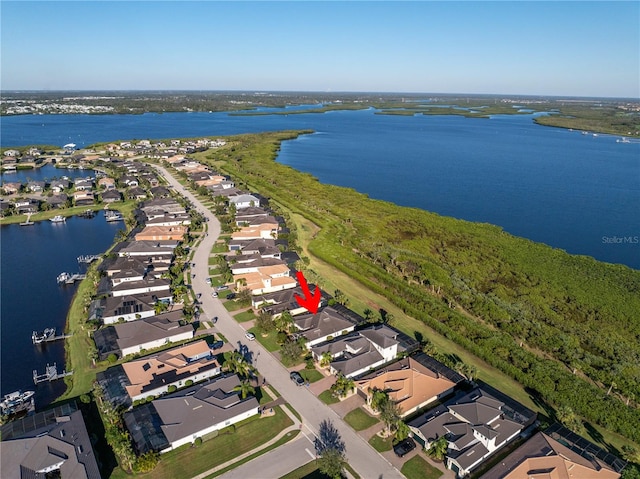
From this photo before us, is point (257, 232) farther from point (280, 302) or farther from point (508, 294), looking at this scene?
point (508, 294)

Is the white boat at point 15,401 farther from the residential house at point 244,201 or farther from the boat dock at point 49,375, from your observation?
the residential house at point 244,201

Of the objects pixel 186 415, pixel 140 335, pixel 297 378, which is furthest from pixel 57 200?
pixel 297 378

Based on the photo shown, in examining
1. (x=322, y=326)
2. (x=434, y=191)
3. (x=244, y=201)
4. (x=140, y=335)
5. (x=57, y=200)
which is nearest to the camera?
(x=140, y=335)

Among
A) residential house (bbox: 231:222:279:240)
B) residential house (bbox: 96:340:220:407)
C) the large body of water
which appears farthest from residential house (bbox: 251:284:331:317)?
the large body of water

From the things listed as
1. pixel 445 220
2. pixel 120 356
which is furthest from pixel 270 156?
pixel 120 356

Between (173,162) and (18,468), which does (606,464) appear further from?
(173,162)

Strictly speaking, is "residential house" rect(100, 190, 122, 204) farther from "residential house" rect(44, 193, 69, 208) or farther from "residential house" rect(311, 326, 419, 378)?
"residential house" rect(311, 326, 419, 378)
